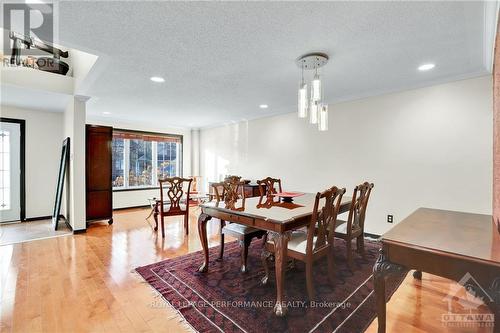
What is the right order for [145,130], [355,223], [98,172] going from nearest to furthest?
[355,223], [98,172], [145,130]

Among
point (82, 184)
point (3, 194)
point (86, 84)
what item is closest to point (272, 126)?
point (86, 84)

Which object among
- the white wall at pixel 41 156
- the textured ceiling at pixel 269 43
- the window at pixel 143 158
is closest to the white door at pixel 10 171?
the white wall at pixel 41 156

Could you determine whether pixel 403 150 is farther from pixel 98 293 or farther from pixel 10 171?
pixel 10 171

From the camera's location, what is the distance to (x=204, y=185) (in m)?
7.03

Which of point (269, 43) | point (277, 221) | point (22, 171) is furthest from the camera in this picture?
point (22, 171)

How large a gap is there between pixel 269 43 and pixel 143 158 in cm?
527

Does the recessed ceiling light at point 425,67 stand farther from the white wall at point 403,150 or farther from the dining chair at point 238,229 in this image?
the dining chair at point 238,229

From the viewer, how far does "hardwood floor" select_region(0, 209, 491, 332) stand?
68.4 inches

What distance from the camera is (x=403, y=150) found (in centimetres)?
338

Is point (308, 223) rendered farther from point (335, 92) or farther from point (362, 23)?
point (335, 92)

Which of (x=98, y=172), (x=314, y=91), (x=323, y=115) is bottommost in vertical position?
(x=98, y=172)

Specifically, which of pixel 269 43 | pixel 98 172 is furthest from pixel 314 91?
pixel 98 172

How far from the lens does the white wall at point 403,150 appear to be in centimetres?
285

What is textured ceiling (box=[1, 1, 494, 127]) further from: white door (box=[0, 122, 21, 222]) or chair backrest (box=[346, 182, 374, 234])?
white door (box=[0, 122, 21, 222])
